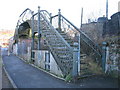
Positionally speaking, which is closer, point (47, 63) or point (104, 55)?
point (104, 55)

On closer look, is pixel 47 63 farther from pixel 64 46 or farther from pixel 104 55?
pixel 104 55

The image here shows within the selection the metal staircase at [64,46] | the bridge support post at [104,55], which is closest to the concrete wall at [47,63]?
the metal staircase at [64,46]

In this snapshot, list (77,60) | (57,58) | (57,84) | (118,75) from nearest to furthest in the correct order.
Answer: (57,84), (77,60), (118,75), (57,58)

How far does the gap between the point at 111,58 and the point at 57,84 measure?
126 inches

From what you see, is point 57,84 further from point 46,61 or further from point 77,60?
point 46,61

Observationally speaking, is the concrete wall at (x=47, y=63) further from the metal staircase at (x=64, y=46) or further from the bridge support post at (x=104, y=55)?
the bridge support post at (x=104, y=55)

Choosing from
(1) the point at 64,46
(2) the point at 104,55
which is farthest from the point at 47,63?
(2) the point at 104,55

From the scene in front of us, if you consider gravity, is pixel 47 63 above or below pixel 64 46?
below

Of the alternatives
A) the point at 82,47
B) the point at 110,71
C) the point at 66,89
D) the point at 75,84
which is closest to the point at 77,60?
the point at 75,84

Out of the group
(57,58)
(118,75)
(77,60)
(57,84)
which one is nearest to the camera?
(57,84)

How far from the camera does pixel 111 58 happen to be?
635cm

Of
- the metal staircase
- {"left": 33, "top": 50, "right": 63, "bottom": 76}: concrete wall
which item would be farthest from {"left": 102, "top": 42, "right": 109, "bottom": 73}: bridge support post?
{"left": 33, "top": 50, "right": 63, "bottom": 76}: concrete wall

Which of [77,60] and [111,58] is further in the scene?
[111,58]

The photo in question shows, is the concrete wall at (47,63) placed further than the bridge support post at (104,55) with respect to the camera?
No
